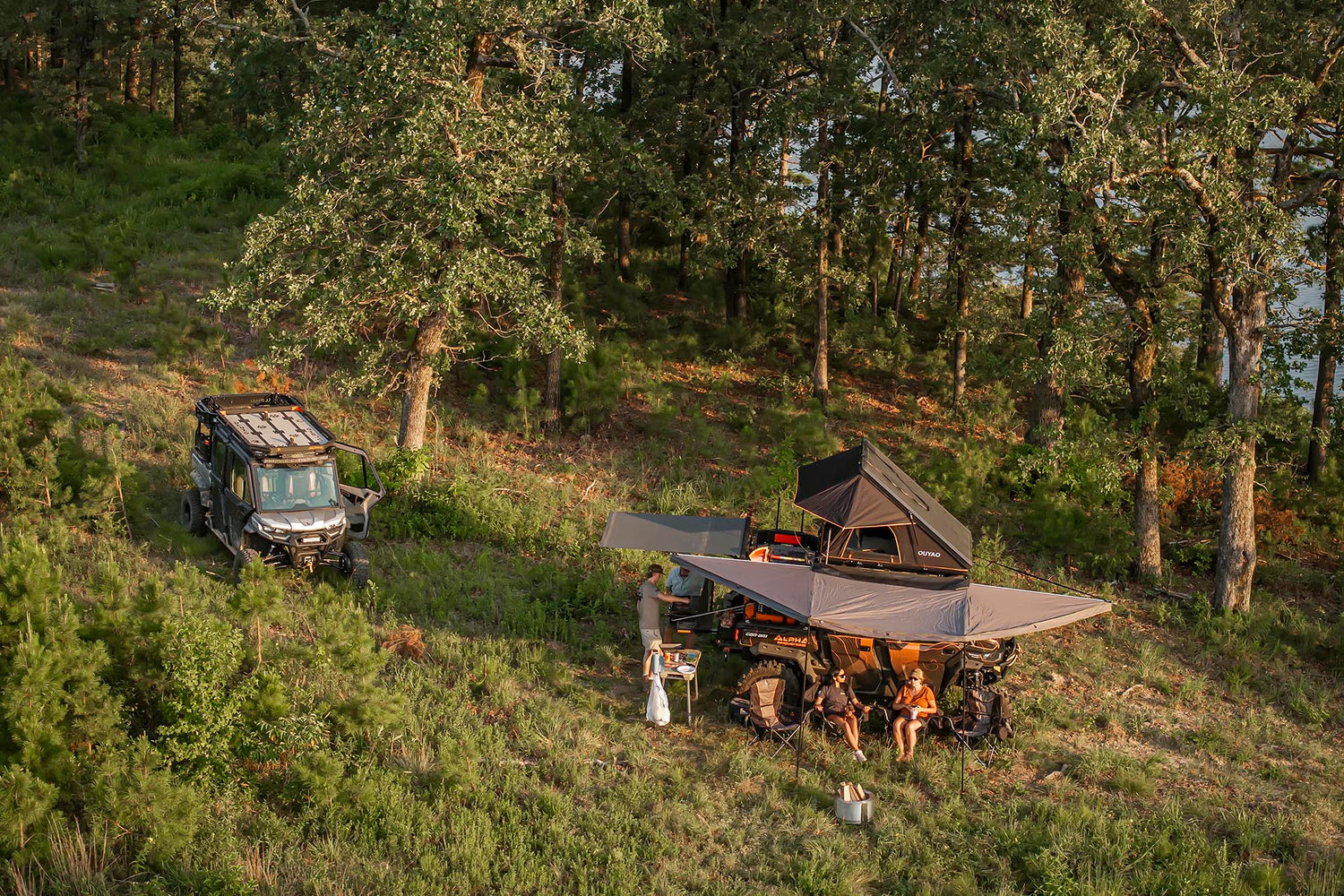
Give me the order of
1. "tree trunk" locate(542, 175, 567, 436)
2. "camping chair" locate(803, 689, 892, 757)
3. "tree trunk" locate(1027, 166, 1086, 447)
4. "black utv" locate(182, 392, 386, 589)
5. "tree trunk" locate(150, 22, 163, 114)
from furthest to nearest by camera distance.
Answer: "tree trunk" locate(150, 22, 163, 114) < "tree trunk" locate(542, 175, 567, 436) < "tree trunk" locate(1027, 166, 1086, 447) < "black utv" locate(182, 392, 386, 589) < "camping chair" locate(803, 689, 892, 757)

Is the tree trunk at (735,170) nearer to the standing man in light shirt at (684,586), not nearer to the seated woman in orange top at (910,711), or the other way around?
the standing man in light shirt at (684,586)

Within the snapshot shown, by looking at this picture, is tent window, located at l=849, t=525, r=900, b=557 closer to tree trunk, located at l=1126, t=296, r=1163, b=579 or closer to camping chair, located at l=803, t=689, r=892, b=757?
camping chair, located at l=803, t=689, r=892, b=757

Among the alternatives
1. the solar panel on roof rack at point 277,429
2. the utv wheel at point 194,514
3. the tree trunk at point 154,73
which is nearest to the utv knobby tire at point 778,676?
the solar panel on roof rack at point 277,429

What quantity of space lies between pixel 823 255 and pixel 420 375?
29.3 ft

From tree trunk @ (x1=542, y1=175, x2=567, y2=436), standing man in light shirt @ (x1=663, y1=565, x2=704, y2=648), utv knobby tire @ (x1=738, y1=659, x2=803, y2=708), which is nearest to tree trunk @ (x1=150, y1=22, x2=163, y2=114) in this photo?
tree trunk @ (x1=542, y1=175, x2=567, y2=436)

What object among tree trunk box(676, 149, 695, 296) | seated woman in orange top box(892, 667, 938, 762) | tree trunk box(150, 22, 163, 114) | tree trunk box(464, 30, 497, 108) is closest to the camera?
seated woman in orange top box(892, 667, 938, 762)

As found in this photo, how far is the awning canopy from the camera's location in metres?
11.1

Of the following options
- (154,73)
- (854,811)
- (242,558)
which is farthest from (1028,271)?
(154,73)

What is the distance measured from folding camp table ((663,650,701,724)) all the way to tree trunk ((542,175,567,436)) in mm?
9288

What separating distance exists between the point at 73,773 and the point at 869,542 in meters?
8.65

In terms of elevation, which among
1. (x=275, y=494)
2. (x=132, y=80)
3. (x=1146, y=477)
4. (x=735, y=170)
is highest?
(x=132, y=80)

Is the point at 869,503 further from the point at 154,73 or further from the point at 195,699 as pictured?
the point at 154,73

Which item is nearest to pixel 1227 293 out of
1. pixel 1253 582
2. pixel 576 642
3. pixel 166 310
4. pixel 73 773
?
pixel 1253 582

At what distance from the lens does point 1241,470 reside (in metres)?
16.2
